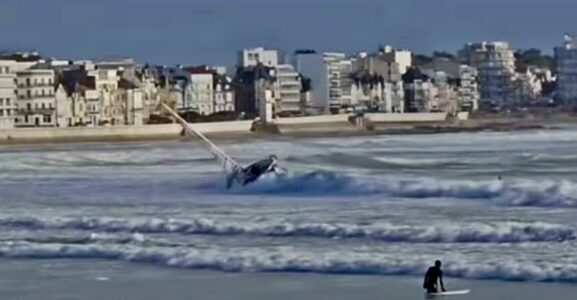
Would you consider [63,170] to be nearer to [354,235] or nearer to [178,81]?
[354,235]

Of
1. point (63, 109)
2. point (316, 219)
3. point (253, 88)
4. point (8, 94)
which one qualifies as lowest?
point (316, 219)

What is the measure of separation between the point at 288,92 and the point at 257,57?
2481 cm

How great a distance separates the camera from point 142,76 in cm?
11512

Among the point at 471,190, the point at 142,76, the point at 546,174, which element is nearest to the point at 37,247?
the point at 471,190

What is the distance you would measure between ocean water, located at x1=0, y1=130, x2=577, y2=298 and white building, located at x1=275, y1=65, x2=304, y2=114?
82633 millimetres

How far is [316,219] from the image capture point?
23.2 meters

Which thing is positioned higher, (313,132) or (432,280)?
Answer: (432,280)

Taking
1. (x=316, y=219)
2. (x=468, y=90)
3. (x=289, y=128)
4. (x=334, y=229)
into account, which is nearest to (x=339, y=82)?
(x=468, y=90)

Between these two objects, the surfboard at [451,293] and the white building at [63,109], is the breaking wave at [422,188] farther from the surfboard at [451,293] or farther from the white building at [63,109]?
the white building at [63,109]

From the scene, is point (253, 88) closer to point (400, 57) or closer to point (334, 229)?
point (400, 57)

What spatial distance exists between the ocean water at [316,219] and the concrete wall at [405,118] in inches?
2897

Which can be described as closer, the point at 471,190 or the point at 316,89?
the point at 471,190

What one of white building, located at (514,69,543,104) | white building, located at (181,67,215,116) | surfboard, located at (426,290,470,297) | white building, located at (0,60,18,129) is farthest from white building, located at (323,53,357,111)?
surfboard, located at (426,290,470,297)

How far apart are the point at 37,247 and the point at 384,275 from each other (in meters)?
5.34
